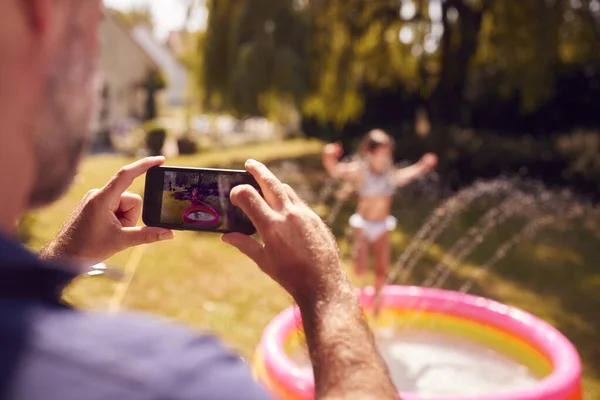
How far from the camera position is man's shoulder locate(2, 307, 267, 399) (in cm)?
60

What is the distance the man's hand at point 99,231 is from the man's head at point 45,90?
0.60m

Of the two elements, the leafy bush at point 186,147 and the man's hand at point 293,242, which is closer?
the man's hand at point 293,242

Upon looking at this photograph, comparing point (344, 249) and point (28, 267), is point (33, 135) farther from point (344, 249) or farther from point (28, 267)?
point (344, 249)

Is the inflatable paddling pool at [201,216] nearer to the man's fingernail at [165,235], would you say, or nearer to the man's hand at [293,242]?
the man's fingernail at [165,235]

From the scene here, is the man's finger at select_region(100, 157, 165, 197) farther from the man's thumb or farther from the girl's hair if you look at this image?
the girl's hair

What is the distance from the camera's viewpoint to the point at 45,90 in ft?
2.44

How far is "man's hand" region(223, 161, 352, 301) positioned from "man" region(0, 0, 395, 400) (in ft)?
0.38

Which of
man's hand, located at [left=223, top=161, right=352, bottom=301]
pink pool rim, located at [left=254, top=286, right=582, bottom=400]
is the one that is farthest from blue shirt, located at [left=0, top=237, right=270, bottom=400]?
pink pool rim, located at [left=254, top=286, right=582, bottom=400]

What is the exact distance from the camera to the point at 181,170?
5.56 feet

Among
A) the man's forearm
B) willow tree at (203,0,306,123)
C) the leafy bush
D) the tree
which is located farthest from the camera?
the tree

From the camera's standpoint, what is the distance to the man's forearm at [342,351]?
951 mm

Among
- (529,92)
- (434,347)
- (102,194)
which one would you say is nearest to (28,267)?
(102,194)

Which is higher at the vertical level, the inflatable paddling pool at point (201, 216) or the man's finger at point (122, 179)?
the man's finger at point (122, 179)

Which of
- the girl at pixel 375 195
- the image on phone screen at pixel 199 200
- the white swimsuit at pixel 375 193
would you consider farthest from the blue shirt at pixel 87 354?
the white swimsuit at pixel 375 193
